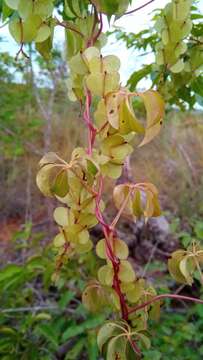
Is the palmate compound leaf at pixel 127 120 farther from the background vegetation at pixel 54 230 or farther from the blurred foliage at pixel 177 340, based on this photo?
the blurred foliage at pixel 177 340

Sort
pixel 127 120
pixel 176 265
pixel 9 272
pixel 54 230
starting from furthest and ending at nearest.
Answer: pixel 54 230 < pixel 9 272 < pixel 176 265 < pixel 127 120

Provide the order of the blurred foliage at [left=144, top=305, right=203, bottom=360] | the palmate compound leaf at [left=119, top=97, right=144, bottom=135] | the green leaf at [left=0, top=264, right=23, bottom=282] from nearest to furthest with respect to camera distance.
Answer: the palmate compound leaf at [left=119, top=97, right=144, bottom=135], the green leaf at [left=0, top=264, right=23, bottom=282], the blurred foliage at [left=144, top=305, right=203, bottom=360]

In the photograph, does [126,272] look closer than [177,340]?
Yes

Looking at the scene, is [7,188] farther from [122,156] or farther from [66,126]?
[122,156]

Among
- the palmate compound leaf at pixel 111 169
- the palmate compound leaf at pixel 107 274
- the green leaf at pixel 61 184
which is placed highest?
the palmate compound leaf at pixel 111 169

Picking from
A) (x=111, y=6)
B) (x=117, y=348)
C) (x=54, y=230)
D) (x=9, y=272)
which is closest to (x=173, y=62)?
(x=111, y=6)

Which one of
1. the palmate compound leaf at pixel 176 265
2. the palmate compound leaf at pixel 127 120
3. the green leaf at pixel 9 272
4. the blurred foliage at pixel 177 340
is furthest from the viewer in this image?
the blurred foliage at pixel 177 340

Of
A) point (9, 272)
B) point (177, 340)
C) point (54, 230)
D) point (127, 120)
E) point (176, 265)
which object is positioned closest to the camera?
point (127, 120)

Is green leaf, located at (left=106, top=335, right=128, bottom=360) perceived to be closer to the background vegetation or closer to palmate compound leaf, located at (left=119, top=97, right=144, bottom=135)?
palmate compound leaf, located at (left=119, top=97, right=144, bottom=135)

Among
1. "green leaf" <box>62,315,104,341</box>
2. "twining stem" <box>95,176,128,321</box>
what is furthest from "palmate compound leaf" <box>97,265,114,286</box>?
"green leaf" <box>62,315,104,341</box>

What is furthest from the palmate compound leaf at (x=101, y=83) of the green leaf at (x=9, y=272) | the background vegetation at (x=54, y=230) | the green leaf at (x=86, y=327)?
the green leaf at (x=86, y=327)

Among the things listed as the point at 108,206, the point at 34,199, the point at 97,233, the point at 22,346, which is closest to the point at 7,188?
the point at 34,199

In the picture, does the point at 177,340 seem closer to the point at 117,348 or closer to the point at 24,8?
the point at 117,348
